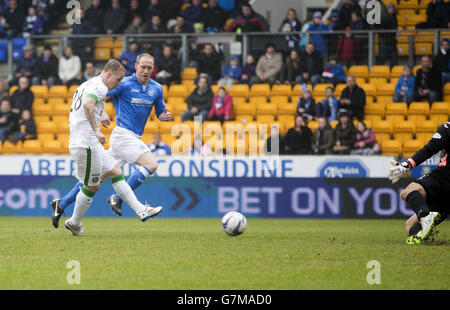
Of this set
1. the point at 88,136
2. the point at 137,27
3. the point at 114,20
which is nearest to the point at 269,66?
the point at 137,27

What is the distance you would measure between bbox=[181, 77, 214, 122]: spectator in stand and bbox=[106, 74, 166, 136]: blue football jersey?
691 cm

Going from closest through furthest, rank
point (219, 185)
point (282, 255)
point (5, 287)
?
point (5, 287) < point (282, 255) < point (219, 185)

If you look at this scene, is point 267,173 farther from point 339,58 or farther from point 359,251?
point 359,251

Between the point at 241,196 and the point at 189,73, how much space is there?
18.5ft

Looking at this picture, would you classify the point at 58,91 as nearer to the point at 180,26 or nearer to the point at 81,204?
the point at 180,26

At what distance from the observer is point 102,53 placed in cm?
2144

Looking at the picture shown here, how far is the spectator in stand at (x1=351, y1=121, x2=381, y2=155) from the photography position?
17.3 meters

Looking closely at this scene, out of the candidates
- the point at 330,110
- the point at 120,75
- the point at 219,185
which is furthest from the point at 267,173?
the point at 120,75

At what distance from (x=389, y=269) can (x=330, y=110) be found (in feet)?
36.7

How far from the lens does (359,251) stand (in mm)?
9164

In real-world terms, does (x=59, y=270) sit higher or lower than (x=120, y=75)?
lower

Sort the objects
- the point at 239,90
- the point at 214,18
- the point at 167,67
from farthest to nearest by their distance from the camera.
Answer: the point at 214,18 → the point at 167,67 → the point at 239,90

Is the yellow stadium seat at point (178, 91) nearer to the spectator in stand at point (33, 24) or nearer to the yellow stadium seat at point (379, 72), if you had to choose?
the yellow stadium seat at point (379, 72)

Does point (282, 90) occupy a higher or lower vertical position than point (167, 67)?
lower
